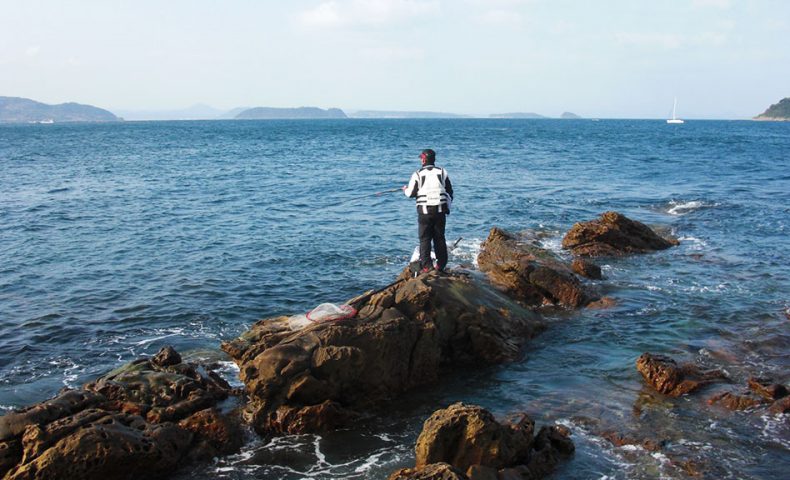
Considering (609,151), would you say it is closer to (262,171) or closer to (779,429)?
(262,171)

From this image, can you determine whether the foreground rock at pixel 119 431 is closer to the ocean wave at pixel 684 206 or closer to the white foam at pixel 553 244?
the white foam at pixel 553 244

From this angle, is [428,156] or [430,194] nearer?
[428,156]

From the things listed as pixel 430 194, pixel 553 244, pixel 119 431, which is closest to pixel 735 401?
pixel 430 194

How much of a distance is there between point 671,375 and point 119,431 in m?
8.02

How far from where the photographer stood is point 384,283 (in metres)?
16.8

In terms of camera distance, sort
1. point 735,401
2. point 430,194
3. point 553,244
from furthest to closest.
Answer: point 553,244
point 430,194
point 735,401

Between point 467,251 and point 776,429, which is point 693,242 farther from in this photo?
point 776,429

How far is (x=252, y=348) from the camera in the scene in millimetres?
10305

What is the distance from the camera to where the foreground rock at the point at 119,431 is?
24.9ft

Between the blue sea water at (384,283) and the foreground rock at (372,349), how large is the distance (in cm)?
37

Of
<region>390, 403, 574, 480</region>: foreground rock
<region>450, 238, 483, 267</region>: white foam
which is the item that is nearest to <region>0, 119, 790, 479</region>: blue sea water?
<region>450, 238, 483, 267</region>: white foam

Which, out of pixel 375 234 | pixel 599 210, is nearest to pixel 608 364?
pixel 375 234

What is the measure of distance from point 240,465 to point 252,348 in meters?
2.31

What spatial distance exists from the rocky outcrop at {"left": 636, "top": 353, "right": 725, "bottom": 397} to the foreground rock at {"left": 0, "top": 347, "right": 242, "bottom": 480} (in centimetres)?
646
